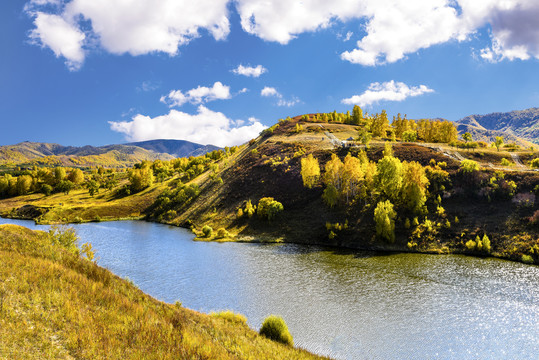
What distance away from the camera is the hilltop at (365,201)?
6341 centimetres

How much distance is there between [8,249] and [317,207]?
7659cm

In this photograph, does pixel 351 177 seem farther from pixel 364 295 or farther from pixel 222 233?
pixel 364 295

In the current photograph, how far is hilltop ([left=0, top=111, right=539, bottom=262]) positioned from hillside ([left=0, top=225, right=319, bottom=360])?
56569 mm

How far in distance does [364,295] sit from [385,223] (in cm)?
2999

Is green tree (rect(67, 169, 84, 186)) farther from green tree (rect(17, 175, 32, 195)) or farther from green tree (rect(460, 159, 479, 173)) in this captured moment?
green tree (rect(460, 159, 479, 173))

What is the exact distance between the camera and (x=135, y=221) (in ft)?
395

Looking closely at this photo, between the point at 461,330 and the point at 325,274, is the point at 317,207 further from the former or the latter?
the point at 461,330

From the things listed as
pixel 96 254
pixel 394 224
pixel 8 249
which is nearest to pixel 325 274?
pixel 394 224

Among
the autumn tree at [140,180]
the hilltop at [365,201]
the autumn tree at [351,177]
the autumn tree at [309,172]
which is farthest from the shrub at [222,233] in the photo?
the autumn tree at [140,180]

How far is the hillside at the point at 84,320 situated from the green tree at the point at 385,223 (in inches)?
1990

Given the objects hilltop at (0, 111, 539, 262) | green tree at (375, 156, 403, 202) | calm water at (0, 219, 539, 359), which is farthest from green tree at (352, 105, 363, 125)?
calm water at (0, 219, 539, 359)

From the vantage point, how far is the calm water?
1085 inches

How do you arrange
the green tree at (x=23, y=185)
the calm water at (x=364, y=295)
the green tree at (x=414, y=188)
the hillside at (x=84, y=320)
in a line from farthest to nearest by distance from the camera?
the green tree at (x=23, y=185) < the green tree at (x=414, y=188) < the calm water at (x=364, y=295) < the hillside at (x=84, y=320)

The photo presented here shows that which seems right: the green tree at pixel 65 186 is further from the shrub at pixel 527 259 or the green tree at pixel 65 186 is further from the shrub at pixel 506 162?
the shrub at pixel 506 162
